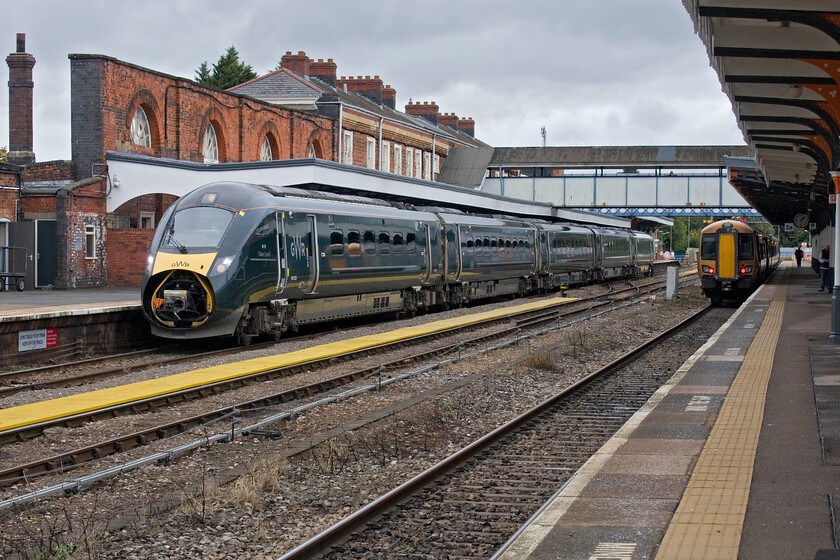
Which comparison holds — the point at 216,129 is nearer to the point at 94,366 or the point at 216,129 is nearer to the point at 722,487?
the point at 94,366

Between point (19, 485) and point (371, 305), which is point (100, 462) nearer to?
point (19, 485)

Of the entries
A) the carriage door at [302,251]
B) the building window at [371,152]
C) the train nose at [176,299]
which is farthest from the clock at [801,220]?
the train nose at [176,299]

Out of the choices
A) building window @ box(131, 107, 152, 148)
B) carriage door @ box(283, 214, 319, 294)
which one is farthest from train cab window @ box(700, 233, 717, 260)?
building window @ box(131, 107, 152, 148)

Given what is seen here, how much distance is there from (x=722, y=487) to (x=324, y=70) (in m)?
44.7

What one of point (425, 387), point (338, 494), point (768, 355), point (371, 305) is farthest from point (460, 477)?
point (371, 305)

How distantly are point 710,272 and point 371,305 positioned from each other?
1380 cm

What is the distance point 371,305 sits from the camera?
23.2 metres

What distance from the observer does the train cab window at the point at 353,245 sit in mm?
21078

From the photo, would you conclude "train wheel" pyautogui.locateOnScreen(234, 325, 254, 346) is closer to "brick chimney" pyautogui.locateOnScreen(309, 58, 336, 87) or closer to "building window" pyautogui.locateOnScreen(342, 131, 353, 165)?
"building window" pyautogui.locateOnScreen(342, 131, 353, 165)

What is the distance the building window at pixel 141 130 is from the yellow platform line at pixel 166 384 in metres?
14.4

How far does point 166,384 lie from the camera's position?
1315 cm

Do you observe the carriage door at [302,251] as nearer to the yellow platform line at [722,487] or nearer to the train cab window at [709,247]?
the yellow platform line at [722,487]

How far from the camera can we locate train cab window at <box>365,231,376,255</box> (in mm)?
21953

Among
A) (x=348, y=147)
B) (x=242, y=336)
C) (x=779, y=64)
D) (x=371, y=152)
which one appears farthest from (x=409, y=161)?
(x=779, y=64)
